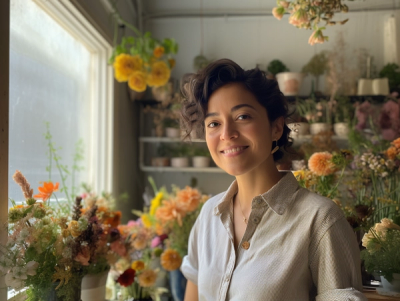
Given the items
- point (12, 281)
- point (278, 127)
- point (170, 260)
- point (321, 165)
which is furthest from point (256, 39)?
point (12, 281)

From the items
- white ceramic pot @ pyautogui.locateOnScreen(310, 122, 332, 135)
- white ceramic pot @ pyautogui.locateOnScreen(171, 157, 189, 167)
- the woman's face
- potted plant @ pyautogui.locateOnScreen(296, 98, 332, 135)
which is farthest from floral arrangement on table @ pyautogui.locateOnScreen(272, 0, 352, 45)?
white ceramic pot @ pyautogui.locateOnScreen(171, 157, 189, 167)

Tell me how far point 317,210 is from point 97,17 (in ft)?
4.87

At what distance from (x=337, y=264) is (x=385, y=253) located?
26 centimetres

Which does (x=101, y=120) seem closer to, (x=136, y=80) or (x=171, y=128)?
(x=136, y=80)

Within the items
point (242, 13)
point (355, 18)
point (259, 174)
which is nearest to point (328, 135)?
point (355, 18)

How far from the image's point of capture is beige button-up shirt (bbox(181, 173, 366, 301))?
2.88 ft

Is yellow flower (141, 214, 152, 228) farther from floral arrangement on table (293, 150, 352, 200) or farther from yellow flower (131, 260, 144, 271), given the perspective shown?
floral arrangement on table (293, 150, 352, 200)

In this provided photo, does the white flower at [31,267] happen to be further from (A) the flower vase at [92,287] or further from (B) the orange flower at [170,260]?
(B) the orange flower at [170,260]

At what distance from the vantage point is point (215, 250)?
1074mm

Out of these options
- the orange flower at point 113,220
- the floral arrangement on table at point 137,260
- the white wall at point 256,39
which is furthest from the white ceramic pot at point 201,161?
the orange flower at point 113,220

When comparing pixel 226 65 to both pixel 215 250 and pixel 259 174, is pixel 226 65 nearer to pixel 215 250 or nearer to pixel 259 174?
pixel 259 174

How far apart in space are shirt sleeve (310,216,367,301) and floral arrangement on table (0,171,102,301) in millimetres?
649

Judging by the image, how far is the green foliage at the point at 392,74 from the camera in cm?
268

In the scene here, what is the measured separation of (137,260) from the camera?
5.56 feet
